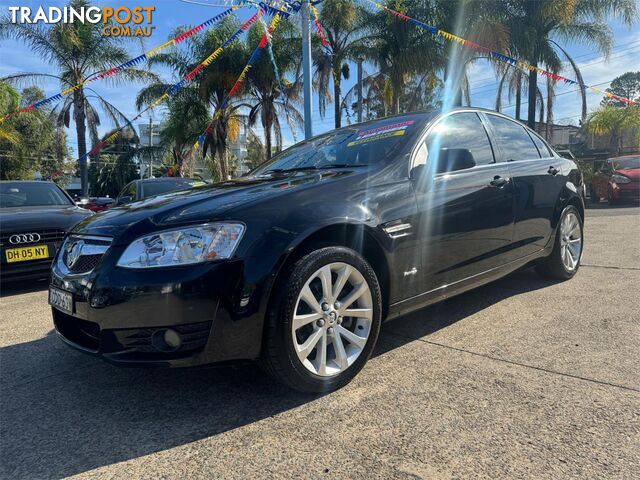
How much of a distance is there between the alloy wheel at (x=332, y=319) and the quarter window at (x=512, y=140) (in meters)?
2.07

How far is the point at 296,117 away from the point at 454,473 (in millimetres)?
23172

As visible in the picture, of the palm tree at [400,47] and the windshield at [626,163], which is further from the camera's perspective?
the palm tree at [400,47]

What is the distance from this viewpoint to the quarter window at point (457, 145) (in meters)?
3.21

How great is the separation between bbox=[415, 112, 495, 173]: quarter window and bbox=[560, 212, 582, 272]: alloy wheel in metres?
1.36

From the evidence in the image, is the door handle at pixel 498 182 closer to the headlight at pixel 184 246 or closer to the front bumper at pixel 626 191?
the headlight at pixel 184 246

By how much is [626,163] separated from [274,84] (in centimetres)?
1333

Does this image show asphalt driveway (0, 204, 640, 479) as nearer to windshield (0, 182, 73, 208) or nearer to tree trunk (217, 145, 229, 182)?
windshield (0, 182, 73, 208)

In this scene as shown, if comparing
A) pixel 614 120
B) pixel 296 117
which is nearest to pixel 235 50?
pixel 296 117

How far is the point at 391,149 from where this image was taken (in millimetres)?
3205

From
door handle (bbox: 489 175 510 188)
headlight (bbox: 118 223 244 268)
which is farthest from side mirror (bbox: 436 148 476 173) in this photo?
headlight (bbox: 118 223 244 268)

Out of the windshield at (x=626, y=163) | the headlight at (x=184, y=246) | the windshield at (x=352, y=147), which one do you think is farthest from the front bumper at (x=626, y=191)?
the headlight at (x=184, y=246)

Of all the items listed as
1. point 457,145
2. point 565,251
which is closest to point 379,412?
point 457,145

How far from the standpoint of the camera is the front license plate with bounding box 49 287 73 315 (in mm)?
2562

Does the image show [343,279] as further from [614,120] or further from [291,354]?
[614,120]
